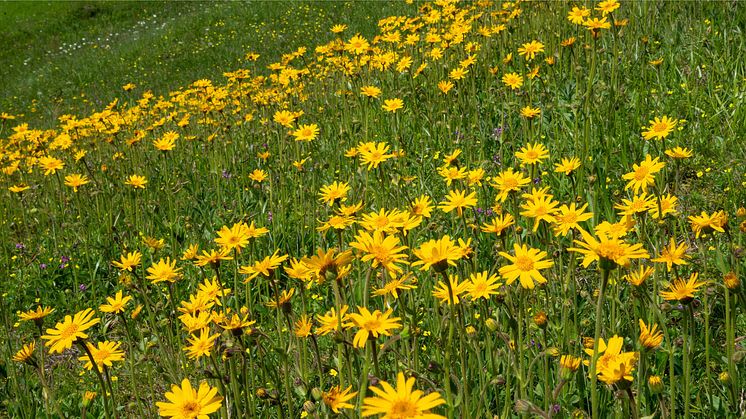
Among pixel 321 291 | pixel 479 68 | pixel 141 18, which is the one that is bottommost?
pixel 141 18

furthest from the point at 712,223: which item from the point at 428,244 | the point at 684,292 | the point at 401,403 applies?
the point at 401,403

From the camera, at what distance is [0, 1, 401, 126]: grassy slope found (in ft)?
38.8

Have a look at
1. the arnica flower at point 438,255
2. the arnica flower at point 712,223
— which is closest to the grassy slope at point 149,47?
the arnica flower at point 438,255

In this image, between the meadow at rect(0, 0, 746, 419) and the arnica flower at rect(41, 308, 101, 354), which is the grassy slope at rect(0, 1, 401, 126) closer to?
the meadow at rect(0, 0, 746, 419)

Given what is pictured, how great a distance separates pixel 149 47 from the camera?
46.2ft

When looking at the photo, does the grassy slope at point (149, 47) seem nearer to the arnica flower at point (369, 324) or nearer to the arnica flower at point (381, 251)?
the arnica flower at point (381, 251)

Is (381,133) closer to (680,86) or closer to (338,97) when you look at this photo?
(338,97)

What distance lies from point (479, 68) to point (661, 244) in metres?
3.02

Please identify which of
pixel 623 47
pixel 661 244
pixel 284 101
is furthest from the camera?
pixel 284 101

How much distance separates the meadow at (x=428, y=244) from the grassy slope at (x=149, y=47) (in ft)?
19.0

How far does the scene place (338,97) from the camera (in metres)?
5.42

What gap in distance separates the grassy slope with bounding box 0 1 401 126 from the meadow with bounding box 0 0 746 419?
579 cm

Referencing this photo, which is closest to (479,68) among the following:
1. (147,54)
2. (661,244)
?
(661,244)

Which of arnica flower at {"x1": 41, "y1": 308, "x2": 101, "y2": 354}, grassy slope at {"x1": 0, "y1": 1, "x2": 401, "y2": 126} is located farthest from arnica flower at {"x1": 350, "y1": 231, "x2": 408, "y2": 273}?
grassy slope at {"x1": 0, "y1": 1, "x2": 401, "y2": 126}
